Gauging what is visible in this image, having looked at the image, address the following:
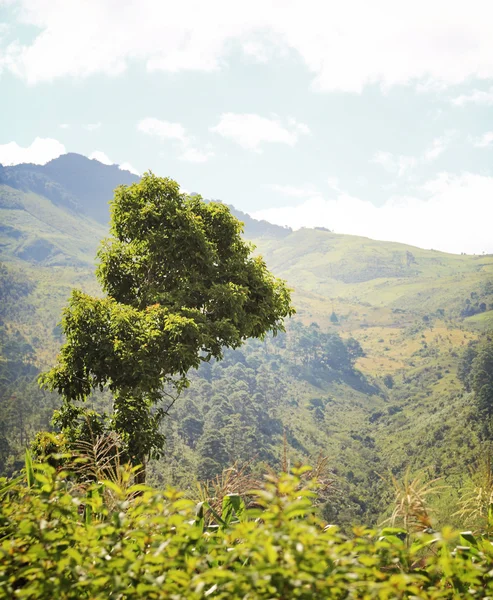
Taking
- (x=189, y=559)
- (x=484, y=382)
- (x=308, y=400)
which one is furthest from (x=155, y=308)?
(x=308, y=400)

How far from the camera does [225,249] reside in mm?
10570

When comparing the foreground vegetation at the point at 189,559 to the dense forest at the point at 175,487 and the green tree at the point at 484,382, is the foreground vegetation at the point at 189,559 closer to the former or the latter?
the dense forest at the point at 175,487

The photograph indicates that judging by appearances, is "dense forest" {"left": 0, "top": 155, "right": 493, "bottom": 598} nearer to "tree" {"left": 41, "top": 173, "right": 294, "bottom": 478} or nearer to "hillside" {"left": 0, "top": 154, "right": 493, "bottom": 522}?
"tree" {"left": 41, "top": 173, "right": 294, "bottom": 478}

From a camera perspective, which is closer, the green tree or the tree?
the tree

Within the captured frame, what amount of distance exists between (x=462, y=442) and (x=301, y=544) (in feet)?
307

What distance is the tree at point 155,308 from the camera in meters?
8.34

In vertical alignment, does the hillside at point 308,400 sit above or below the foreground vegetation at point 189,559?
below

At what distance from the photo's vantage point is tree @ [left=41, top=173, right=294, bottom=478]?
8.34m

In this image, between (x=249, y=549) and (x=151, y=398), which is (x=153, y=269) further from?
(x=249, y=549)

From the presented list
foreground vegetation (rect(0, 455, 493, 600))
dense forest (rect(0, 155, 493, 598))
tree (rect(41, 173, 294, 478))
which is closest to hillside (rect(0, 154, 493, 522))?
tree (rect(41, 173, 294, 478))

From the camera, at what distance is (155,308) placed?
8.67 metres

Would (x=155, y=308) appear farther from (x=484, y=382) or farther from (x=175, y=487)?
(x=484, y=382)

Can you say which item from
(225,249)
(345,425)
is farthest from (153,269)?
(345,425)

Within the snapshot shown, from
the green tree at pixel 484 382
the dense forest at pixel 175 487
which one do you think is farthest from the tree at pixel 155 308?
the green tree at pixel 484 382
